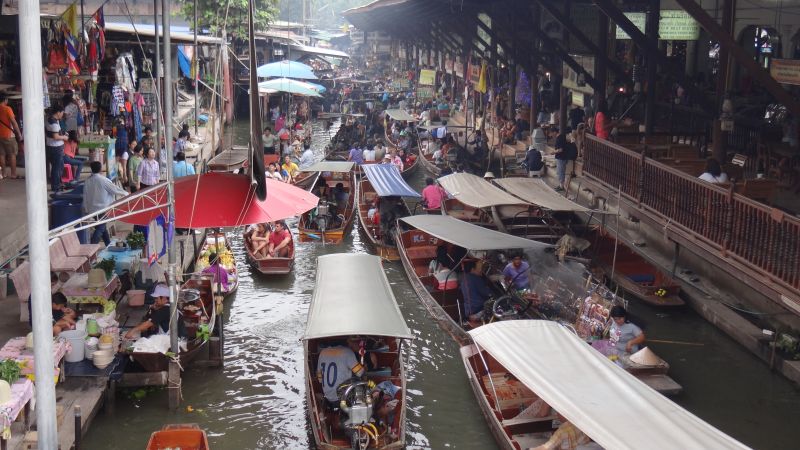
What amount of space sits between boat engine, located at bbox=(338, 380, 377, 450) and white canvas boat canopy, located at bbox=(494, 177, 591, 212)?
292 inches

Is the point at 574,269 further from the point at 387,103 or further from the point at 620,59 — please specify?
the point at 387,103

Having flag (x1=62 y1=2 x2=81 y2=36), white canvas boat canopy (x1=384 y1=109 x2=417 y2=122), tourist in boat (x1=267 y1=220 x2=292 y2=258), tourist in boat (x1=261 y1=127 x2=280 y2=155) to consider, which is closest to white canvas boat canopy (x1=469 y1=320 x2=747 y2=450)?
tourist in boat (x1=267 y1=220 x2=292 y2=258)

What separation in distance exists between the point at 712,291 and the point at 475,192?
18.0ft

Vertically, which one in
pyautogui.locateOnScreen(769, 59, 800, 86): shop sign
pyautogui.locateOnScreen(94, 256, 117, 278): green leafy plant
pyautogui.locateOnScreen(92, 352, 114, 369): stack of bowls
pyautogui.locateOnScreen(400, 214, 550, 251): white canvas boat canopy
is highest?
pyautogui.locateOnScreen(769, 59, 800, 86): shop sign

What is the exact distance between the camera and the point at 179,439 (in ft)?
29.3

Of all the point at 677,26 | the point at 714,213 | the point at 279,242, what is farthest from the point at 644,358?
the point at 677,26

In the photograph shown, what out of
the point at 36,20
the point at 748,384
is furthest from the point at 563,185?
the point at 36,20

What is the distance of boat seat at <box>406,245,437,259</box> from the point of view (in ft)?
58.2

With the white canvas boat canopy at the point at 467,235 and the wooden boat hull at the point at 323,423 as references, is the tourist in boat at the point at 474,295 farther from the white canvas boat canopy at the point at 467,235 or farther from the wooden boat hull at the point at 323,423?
the wooden boat hull at the point at 323,423

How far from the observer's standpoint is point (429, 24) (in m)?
37.4

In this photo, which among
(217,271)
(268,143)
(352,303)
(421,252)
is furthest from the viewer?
(268,143)

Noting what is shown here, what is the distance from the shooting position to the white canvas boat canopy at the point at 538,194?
16.5m

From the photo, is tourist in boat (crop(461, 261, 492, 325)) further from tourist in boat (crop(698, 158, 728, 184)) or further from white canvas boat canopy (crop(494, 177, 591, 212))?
tourist in boat (crop(698, 158, 728, 184))

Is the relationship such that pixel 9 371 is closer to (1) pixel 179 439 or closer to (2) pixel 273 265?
(1) pixel 179 439
